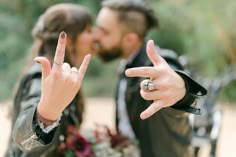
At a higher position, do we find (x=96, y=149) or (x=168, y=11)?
(x=168, y=11)

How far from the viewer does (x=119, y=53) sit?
2855 mm

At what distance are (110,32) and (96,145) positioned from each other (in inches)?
29.0

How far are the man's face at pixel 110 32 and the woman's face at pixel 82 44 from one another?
0.62ft

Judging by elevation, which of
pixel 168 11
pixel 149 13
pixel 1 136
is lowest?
pixel 1 136

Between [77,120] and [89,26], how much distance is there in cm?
46

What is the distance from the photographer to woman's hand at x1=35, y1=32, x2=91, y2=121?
4.99ft

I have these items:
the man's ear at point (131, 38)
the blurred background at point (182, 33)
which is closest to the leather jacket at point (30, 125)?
the man's ear at point (131, 38)

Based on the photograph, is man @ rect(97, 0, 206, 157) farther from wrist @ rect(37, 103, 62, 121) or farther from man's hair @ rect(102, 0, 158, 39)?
wrist @ rect(37, 103, 62, 121)

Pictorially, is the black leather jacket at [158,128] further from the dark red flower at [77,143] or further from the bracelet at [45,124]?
the bracelet at [45,124]

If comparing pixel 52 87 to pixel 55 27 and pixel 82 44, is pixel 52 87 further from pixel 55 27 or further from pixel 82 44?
pixel 82 44

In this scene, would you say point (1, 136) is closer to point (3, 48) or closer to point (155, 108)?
point (3, 48)

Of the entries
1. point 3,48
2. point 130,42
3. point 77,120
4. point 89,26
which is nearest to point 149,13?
point 130,42

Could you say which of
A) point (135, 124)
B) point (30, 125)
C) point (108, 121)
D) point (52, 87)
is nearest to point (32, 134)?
point (30, 125)

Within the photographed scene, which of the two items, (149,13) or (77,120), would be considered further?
(149,13)
